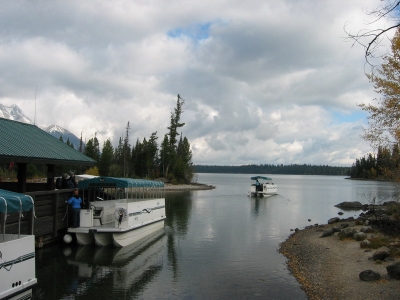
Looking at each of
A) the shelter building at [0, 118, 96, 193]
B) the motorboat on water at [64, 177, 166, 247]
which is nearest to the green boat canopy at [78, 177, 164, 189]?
the motorboat on water at [64, 177, 166, 247]

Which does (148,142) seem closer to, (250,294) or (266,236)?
(266,236)

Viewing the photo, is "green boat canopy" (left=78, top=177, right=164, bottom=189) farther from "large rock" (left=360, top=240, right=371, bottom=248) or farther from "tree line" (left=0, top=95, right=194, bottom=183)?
"tree line" (left=0, top=95, right=194, bottom=183)

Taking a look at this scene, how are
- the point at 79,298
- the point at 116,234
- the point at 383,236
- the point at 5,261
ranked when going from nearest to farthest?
the point at 5,261, the point at 79,298, the point at 116,234, the point at 383,236

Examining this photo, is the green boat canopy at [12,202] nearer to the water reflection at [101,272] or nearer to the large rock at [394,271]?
the water reflection at [101,272]

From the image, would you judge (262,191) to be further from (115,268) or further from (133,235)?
(115,268)

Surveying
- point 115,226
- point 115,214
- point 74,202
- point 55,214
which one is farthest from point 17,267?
point 115,226

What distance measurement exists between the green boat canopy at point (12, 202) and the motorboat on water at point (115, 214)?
31.5 ft

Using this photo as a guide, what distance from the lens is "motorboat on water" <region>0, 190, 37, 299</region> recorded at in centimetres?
981

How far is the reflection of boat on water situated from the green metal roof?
483 centimetres

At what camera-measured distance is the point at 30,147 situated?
18.4 meters

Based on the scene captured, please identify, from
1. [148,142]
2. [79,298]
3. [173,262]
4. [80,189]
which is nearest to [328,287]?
[173,262]

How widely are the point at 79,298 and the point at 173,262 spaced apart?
614 centimetres

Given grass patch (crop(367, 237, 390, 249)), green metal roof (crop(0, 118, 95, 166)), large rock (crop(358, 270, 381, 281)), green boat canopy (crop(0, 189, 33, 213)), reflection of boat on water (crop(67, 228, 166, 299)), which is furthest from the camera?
grass patch (crop(367, 237, 390, 249))

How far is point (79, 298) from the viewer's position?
1271 centimetres
